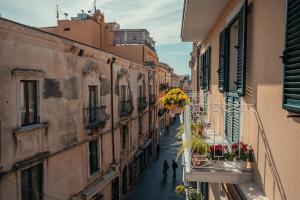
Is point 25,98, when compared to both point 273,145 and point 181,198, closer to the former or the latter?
point 273,145

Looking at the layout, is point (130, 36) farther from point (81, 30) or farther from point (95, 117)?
point (95, 117)

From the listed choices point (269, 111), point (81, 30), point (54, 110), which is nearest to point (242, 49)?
point (269, 111)

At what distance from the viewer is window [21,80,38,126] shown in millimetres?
9719

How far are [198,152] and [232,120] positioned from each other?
1593 mm

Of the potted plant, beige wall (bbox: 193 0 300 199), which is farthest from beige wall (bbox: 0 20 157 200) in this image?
beige wall (bbox: 193 0 300 199)

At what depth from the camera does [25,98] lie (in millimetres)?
9789

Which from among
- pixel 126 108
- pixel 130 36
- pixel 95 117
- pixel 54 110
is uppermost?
pixel 130 36

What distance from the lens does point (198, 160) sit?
17.9 feet

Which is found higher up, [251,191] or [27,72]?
[27,72]

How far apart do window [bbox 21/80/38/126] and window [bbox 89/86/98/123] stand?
431 cm

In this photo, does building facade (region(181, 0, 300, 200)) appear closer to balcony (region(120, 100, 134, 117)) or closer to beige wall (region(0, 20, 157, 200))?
beige wall (region(0, 20, 157, 200))

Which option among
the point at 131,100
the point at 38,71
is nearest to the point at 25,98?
the point at 38,71

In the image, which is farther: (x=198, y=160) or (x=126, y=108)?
(x=126, y=108)

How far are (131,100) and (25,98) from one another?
12.8 m
